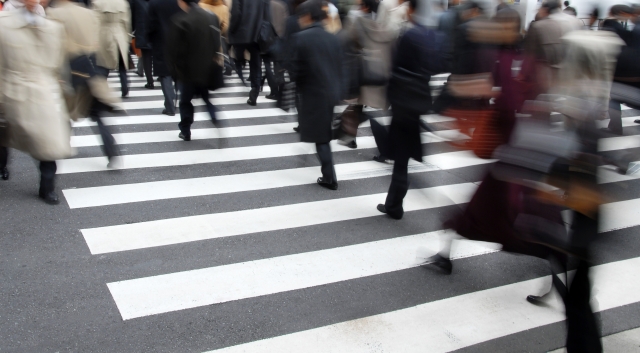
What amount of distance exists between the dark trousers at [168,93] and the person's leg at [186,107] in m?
1.38

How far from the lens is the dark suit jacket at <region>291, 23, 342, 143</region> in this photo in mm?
5559

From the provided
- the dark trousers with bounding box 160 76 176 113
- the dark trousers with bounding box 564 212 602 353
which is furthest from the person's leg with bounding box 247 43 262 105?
the dark trousers with bounding box 564 212 602 353

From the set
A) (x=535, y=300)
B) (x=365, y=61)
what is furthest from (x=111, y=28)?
(x=535, y=300)

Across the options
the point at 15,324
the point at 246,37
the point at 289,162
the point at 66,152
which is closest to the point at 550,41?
the point at 289,162

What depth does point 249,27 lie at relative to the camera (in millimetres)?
9727

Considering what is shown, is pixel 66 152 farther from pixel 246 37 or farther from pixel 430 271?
pixel 246 37

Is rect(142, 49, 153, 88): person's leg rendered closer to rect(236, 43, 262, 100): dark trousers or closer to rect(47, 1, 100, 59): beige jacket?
rect(236, 43, 262, 100): dark trousers

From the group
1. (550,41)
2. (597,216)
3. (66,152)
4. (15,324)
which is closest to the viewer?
(597,216)

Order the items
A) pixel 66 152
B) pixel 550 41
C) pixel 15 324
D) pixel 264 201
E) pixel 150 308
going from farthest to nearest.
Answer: pixel 550 41 < pixel 264 201 < pixel 66 152 < pixel 150 308 < pixel 15 324

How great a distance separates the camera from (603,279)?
442 cm

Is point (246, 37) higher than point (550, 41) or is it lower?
lower

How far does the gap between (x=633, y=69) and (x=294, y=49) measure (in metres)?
4.11

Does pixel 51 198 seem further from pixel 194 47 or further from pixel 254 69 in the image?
pixel 254 69

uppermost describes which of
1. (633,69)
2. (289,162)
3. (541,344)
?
(633,69)
